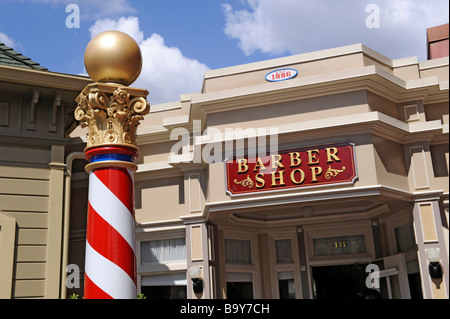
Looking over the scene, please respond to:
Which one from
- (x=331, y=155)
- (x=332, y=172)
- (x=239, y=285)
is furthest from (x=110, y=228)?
(x=239, y=285)

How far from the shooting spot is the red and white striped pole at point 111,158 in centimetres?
295

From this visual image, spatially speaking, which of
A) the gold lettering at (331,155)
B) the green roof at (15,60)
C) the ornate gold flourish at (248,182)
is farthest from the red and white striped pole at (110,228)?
the gold lettering at (331,155)

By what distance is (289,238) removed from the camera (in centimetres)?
1377

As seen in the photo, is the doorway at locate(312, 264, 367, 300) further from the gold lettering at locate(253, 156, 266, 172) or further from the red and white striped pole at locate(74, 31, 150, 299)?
the red and white striped pole at locate(74, 31, 150, 299)

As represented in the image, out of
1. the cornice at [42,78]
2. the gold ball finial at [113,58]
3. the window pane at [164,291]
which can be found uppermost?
the cornice at [42,78]

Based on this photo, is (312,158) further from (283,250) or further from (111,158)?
(111,158)

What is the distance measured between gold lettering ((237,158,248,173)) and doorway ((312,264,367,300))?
13.2 feet

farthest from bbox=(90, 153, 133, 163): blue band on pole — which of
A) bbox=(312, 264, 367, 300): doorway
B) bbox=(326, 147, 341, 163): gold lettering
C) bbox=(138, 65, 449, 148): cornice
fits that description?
bbox=(312, 264, 367, 300): doorway

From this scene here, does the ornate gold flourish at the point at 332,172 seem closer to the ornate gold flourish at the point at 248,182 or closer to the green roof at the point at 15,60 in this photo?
the ornate gold flourish at the point at 248,182

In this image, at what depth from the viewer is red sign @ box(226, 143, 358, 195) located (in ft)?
35.8

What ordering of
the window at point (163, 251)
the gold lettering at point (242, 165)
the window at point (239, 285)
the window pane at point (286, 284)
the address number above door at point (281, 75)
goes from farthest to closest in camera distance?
the window pane at point (286, 284), the window at point (239, 285), the window at point (163, 251), the address number above door at point (281, 75), the gold lettering at point (242, 165)
